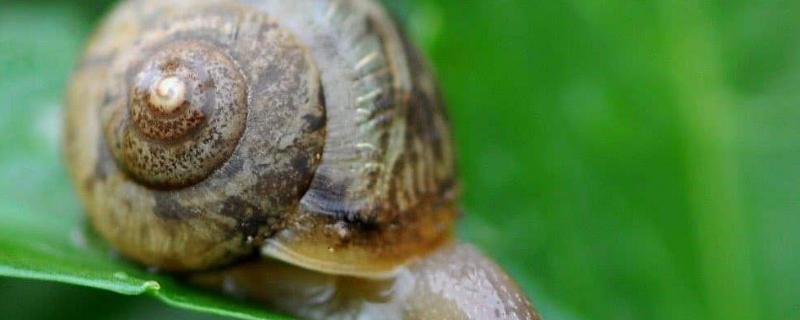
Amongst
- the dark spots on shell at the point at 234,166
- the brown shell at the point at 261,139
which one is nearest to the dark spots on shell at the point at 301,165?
the brown shell at the point at 261,139

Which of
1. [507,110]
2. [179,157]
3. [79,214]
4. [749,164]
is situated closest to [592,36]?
[507,110]

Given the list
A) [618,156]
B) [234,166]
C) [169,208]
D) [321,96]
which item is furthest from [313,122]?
[618,156]

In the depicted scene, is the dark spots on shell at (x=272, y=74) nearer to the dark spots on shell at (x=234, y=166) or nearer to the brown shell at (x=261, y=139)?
the brown shell at (x=261, y=139)

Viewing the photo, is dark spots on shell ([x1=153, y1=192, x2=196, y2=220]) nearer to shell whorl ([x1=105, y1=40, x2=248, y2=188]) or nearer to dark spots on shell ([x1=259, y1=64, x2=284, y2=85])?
shell whorl ([x1=105, y1=40, x2=248, y2=188])

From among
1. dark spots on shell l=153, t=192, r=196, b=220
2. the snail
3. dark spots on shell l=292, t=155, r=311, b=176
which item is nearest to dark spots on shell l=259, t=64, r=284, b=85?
the snail

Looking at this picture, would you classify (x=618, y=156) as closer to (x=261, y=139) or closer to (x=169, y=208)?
(x=261, y=139)

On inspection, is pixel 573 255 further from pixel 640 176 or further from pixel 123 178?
pixel 123 178
